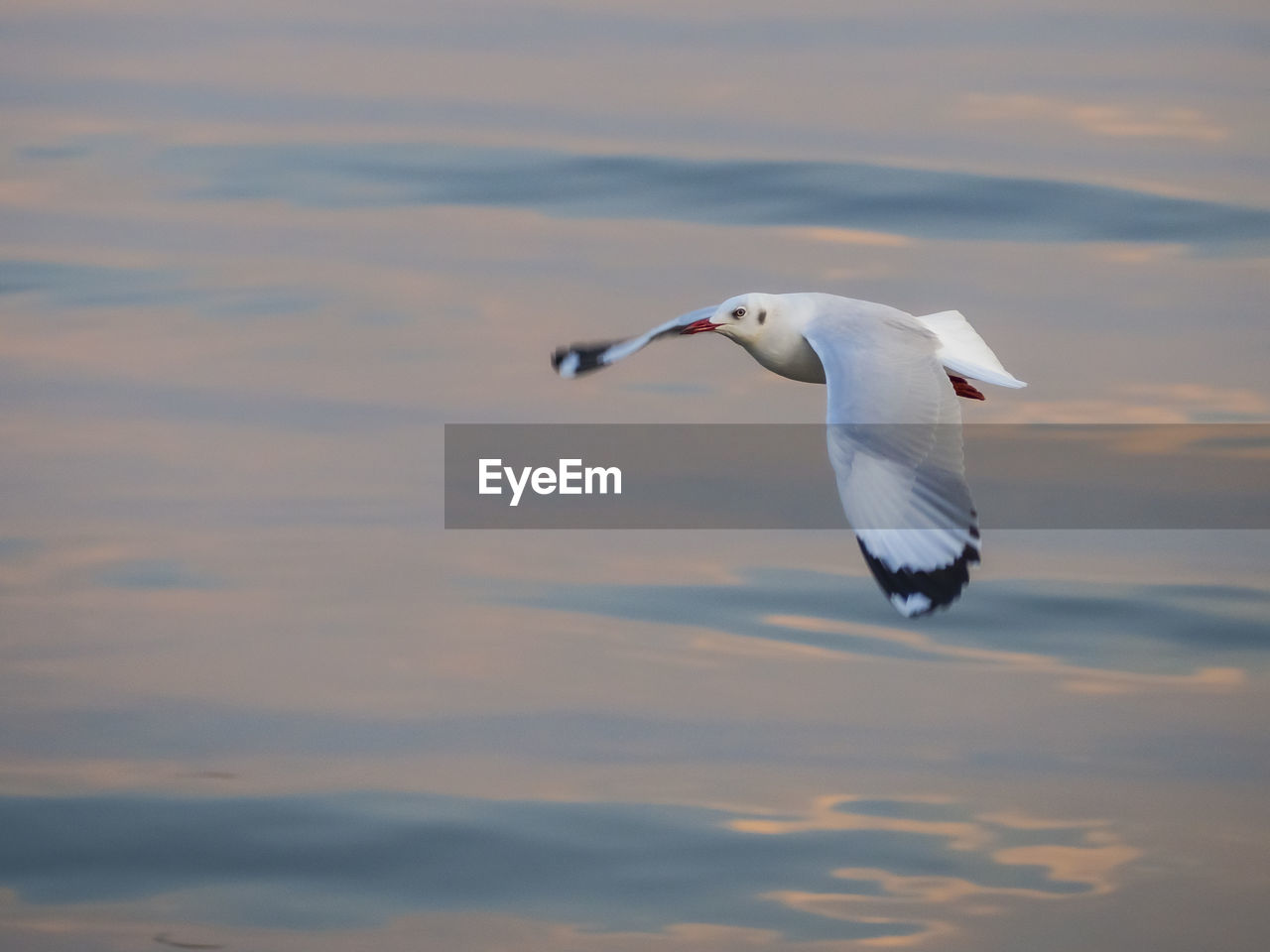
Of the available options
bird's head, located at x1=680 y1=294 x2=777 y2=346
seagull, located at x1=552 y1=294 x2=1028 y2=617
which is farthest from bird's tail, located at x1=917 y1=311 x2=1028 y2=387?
bird's head, located at x1=680 y1=294 x2=777 y2=346

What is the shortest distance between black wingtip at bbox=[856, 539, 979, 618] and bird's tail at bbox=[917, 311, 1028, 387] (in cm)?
61

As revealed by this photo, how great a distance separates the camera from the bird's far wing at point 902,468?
17.9ft

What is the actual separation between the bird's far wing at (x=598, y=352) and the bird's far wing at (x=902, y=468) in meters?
0.44

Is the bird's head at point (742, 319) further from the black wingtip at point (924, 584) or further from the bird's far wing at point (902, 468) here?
the black wingtip at point (924, 584)

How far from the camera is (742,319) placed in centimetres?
645

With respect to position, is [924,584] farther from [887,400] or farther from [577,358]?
[577,358]

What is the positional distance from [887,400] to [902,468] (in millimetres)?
257

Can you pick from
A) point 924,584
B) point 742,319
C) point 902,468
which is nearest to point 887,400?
point 902,468

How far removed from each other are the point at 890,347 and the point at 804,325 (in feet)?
1.01

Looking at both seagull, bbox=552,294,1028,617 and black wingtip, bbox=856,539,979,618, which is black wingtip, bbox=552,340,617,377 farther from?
black wingtip, bbox=856,539,979,618

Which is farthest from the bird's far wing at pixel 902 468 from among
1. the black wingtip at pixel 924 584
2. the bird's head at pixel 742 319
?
the bird's head at pixel 742 319

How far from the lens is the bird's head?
6430 millimetres

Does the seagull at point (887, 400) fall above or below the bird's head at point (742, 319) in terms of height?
below

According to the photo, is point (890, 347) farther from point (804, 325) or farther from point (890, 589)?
point (890, 589)
